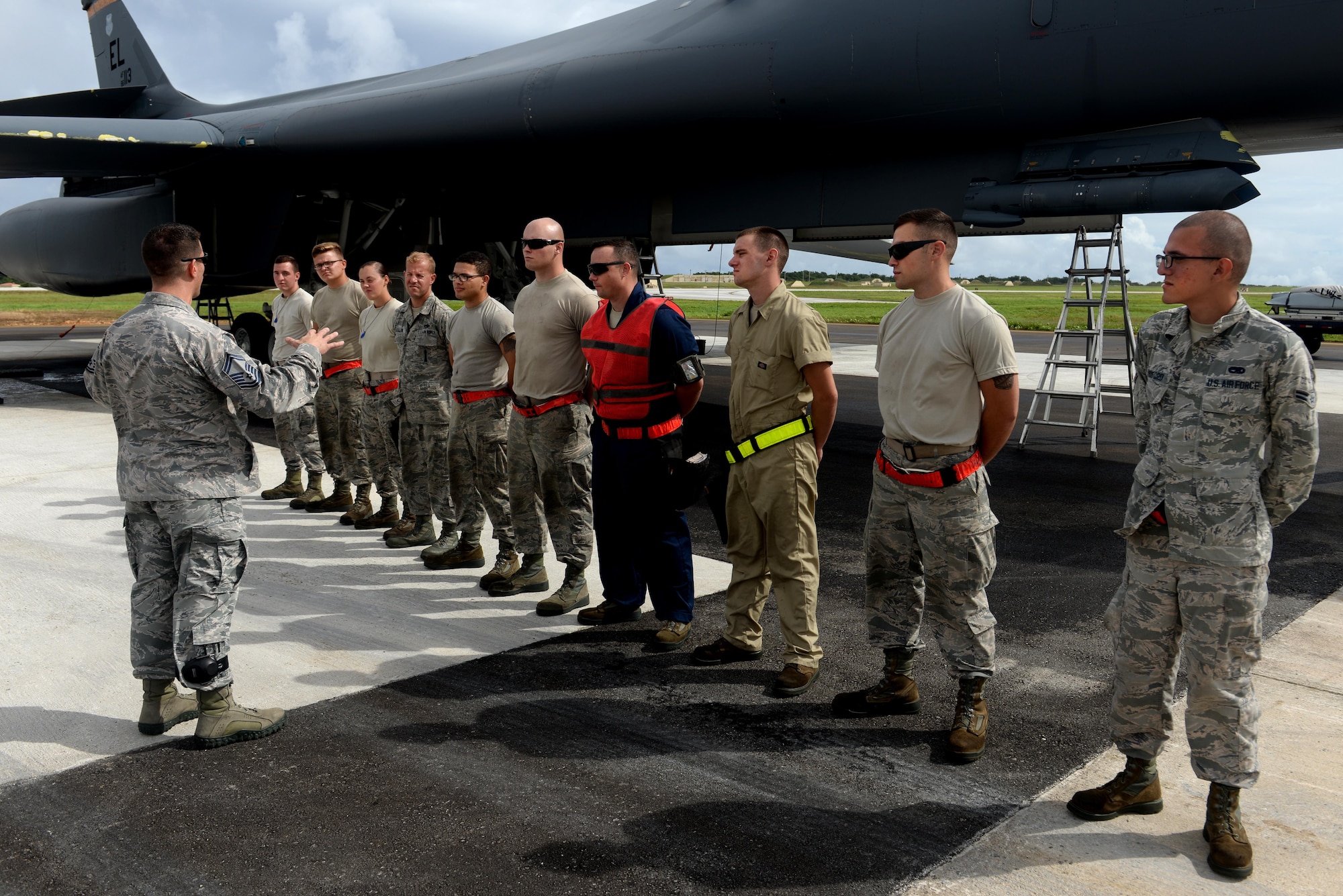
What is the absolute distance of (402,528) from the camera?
21.6 ft

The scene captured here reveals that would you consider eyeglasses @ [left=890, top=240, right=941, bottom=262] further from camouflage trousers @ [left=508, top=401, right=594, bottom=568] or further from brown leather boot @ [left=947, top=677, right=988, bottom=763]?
camouflage trousers @ [left=508, top=401, right=594, bottom=568]

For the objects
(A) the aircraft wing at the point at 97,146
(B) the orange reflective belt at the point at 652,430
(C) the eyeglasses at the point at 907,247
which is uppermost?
(A) the aircraft wing at the point at 97,146

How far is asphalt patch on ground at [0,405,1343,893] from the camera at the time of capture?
2.78 m

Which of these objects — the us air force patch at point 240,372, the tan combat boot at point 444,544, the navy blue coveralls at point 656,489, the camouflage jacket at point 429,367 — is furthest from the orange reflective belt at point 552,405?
the us air force patch at point 240,372

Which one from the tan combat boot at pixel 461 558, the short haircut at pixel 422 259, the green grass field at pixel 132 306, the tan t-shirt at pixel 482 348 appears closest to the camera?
the tan t-shirt at pixel 482 348

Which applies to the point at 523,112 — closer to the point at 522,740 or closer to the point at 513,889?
the point at 522,740

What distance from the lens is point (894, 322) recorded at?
12.7 ft

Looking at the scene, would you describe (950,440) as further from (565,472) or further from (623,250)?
(565,472)

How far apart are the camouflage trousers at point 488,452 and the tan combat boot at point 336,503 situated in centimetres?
205

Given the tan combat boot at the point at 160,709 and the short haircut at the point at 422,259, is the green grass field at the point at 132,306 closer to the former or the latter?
the short haircut at the point at 422,259

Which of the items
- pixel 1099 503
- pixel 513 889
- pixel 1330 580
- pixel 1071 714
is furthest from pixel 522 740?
pixel 1099 503

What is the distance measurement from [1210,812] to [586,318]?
359 centimetres

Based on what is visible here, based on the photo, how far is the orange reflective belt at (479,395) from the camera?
18.7 ft

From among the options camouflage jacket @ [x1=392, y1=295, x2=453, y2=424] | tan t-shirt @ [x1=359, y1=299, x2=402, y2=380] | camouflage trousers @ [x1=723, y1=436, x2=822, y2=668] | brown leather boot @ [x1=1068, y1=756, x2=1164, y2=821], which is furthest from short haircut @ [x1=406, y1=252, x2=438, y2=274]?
brown leather boot @ [x1=1068, y1=756, x2=1164, y2=821]
